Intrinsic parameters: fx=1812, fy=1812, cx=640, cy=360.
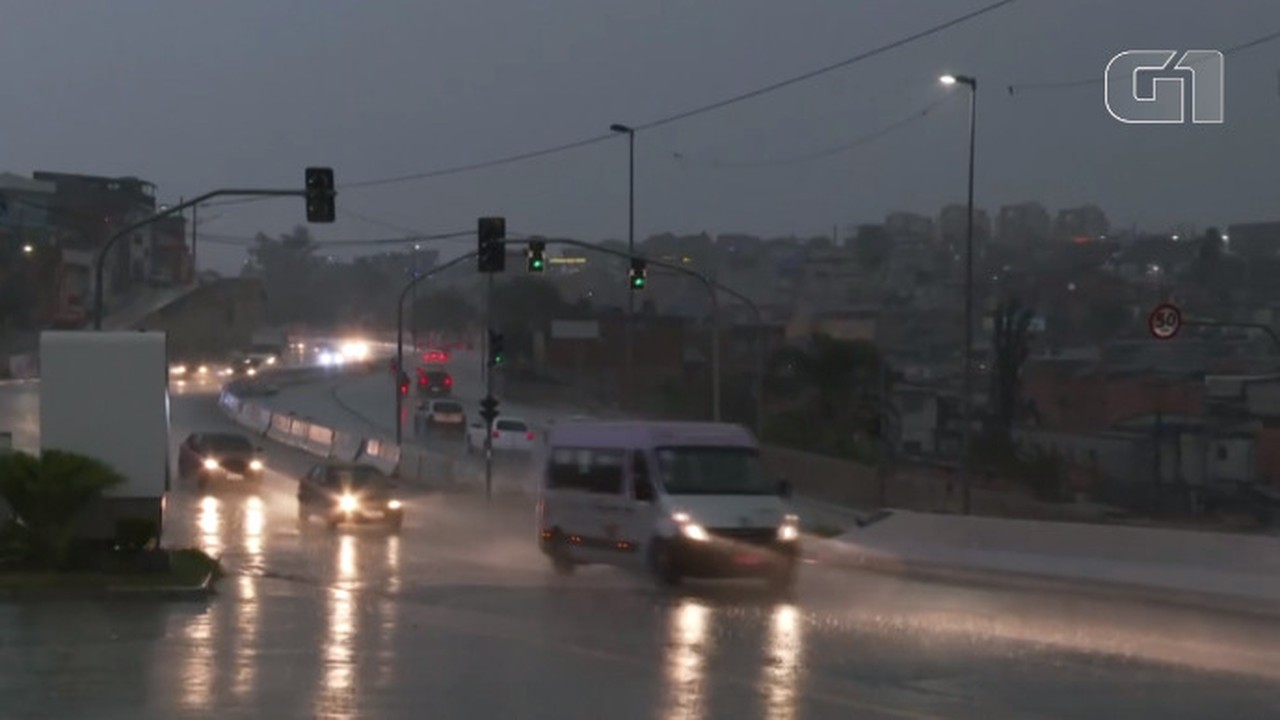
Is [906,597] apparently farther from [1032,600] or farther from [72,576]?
[72,576]

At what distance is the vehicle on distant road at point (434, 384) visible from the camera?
94.3 meters

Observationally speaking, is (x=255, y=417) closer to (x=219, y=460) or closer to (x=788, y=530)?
(x=219, y=460)

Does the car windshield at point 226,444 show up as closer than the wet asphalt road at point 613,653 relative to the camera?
No

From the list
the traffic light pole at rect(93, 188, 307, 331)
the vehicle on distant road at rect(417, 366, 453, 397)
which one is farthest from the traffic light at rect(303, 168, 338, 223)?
the vehicle on distant road at rect(417, 366, 453, 397)

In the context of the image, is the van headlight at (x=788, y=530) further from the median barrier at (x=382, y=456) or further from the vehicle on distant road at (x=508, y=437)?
the vehicle on distant road at (x=508, y=437)

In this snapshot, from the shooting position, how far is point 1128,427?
59.6 metres

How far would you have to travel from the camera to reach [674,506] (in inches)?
981

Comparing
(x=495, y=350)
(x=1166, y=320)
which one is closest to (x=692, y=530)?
(x=1166, y=320)

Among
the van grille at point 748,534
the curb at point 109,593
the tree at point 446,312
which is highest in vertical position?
the tree at point 446,312

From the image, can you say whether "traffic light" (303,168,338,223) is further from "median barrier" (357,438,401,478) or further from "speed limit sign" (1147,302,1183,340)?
"median barrier" (357,438,401,478)

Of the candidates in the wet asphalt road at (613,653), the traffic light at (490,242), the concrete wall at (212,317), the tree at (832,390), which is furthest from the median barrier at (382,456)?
the concrete wall at (212,317)

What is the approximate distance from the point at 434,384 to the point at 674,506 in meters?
71.0

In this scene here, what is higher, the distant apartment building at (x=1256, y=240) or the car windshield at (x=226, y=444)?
the distant apartment building at (x=1256, y=240)

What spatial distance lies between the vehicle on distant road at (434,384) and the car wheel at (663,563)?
6891 cm
